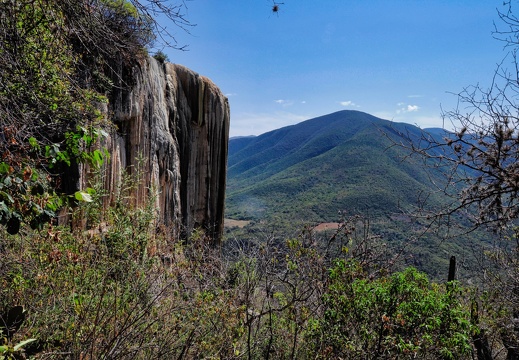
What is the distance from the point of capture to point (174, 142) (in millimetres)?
14711

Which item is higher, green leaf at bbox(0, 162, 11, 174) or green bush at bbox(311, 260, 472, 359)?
green leaf at bbox(0, 162, 11, 174)

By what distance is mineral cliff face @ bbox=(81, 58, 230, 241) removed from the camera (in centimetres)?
1022

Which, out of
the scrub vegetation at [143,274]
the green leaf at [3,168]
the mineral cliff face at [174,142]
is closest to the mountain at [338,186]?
the mineral cliff face at [174,142]

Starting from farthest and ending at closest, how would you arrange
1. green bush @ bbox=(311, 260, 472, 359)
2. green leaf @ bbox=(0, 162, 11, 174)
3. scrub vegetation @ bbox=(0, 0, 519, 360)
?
green bush @ bbox=(311, 260, 472, 359) < scrub vegetation @ bbox=(0, 0, 519, 360) < green leaf @ bbox=(0, 162, 11, 174)

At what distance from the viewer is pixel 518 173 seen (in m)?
3.21

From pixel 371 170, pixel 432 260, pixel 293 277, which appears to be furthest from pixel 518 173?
pixel 371 170

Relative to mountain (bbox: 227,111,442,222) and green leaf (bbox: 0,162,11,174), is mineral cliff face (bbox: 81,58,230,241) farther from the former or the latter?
mountain (bbox: 227,111,442,222)

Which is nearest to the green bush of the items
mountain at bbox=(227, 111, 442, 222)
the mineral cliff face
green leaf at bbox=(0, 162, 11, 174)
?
green leaf at bbox=(0, 162, 11, 174)

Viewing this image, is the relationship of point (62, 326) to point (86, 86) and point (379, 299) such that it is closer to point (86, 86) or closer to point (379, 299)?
point (379, 299)

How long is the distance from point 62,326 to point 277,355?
10.5ft

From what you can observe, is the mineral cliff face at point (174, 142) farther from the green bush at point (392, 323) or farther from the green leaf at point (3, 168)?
the green leaf at point (3, 168)

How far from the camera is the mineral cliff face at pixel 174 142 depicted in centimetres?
1022

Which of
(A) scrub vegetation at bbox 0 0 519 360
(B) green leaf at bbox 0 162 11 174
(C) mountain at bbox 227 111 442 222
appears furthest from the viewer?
(C) mountain at bbox 227 111 442 222

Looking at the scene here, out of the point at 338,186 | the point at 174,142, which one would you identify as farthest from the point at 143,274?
the point at 338,186
